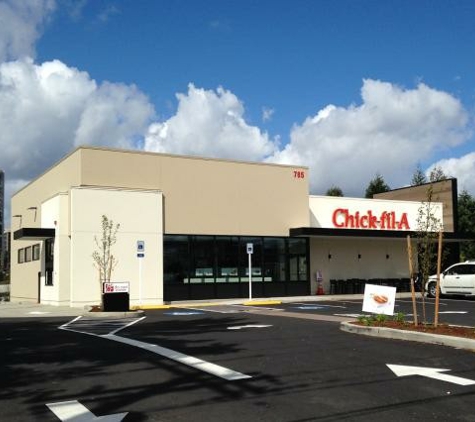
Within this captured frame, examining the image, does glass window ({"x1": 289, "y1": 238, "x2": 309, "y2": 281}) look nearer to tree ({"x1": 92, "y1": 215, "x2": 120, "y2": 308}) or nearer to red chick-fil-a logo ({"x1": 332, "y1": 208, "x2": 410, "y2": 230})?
red chick-fil-a logo ({"x1": 332, "y1": 208, "x2": 410, "y2": 230})

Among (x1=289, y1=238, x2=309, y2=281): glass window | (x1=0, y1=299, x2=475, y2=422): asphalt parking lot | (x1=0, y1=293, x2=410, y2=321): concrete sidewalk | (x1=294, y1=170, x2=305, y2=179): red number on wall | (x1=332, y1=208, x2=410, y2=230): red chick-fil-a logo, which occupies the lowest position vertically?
(x1=0, y1=293, x2=410, y2=321): concrete sidewalk

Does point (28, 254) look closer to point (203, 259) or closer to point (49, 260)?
point (49, 260)

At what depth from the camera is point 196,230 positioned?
92.0 ft

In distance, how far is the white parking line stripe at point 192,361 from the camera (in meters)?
8.64

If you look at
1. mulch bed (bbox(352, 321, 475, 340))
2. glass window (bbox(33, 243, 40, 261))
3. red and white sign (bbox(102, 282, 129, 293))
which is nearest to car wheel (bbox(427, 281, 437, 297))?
red and white sign (bbox(102, 282, 129, 293))

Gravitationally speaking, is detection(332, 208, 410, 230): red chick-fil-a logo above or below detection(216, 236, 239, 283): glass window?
above

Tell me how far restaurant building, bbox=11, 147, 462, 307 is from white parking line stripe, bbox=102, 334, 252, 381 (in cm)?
1161

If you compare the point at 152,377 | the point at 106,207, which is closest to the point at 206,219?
the point at 106,207

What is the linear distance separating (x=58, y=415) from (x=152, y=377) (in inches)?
83.1

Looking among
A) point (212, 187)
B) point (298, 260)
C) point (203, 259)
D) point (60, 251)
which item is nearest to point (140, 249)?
point (60, 251)

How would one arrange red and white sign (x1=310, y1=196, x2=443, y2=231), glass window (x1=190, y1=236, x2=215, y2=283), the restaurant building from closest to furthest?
1. the restaurant building
2. glass window (x1=190, y1=236, x2=215, y2=283)
3. red and white sign (x1=310, y1=196, x2=443, y2=231)

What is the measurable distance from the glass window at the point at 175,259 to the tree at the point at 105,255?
2.50 meters

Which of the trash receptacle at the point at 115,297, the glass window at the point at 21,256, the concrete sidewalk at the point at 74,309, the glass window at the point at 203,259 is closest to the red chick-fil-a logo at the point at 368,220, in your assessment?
the concrete sidewalk at the point at 74,309

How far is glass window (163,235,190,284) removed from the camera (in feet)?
89.8
